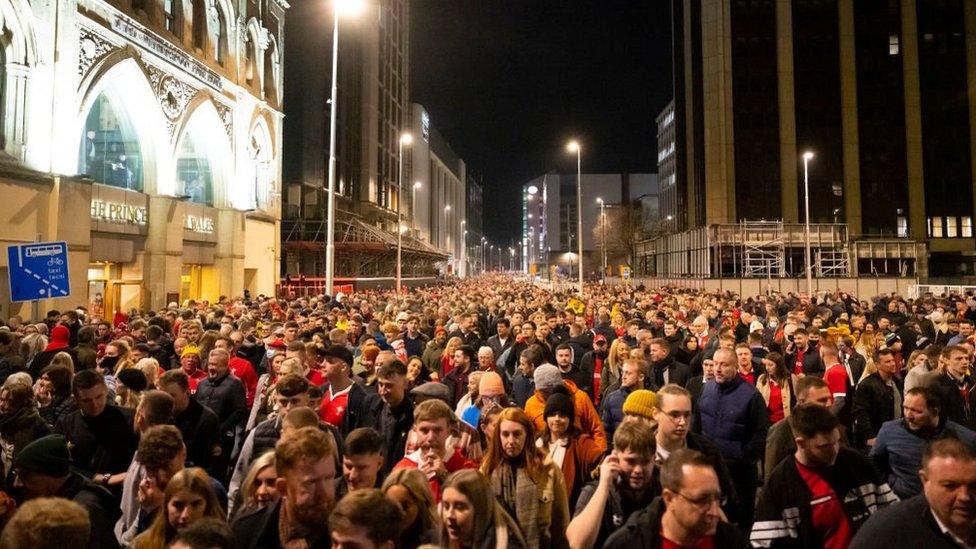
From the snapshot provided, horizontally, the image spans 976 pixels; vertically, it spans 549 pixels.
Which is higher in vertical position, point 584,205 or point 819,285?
point 584,205

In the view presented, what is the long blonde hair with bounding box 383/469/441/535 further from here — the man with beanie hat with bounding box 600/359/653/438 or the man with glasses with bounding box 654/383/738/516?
the man with beanie hat with bounding box 600/359/653/438

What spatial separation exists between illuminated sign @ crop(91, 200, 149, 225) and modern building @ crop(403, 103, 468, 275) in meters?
56.2

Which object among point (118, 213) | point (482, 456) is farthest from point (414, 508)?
point (118, 213)

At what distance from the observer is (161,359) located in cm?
1012

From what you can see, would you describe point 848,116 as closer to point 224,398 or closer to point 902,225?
point 902,225

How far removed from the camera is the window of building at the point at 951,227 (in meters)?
58.2

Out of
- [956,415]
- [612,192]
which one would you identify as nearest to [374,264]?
[956,415]

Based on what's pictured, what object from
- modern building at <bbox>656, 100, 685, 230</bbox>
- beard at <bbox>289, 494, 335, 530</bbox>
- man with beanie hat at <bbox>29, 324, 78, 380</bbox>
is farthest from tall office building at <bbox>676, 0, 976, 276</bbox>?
beard at <bbox>289, 494, 335, 530</bbox>

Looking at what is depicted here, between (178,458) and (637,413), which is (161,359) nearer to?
(178,458)

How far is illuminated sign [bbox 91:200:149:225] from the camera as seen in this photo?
75.9 ft

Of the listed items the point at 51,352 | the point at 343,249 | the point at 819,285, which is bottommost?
the point at 51,352

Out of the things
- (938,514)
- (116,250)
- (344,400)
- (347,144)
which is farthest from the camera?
(347,144)

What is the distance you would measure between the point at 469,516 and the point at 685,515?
1041 mm

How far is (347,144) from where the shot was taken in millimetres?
59844
